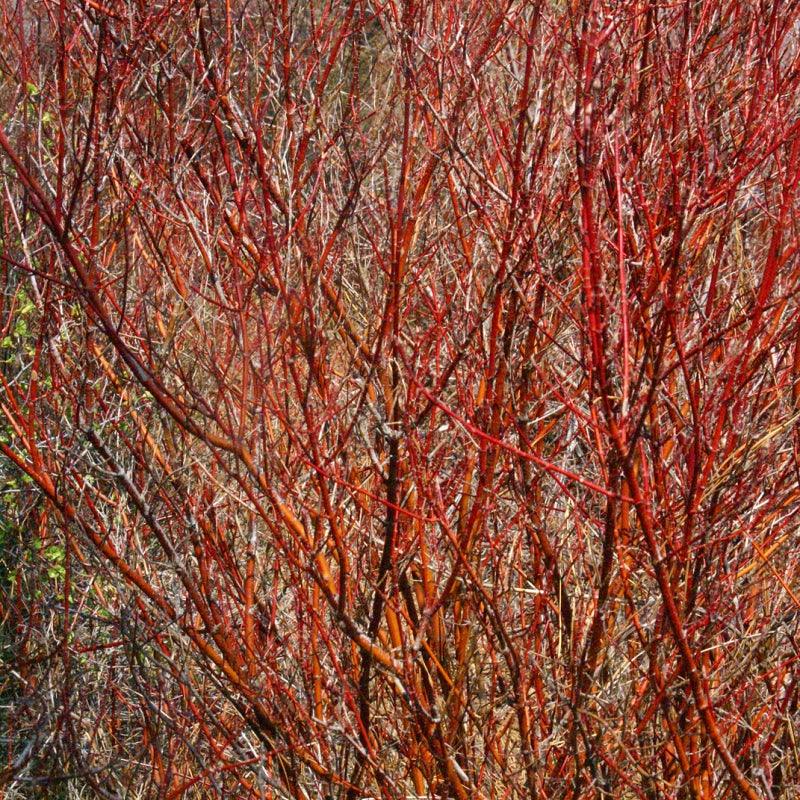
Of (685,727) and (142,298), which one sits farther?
(142,298)

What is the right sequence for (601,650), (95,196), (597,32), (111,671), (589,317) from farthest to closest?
(111,671) < (601,650) < (95,196) < (597,32) < (589,317)

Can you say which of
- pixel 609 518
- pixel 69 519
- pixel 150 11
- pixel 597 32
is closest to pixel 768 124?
pixel 597 32

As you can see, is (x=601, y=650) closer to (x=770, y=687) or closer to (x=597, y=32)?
(x=770, y=687)

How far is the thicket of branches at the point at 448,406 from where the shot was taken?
3148 mm

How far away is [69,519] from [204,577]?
0.49 meters

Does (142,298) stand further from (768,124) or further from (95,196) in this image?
(768,124)

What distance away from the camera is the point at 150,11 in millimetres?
3709

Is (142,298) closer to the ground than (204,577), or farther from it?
farther from it

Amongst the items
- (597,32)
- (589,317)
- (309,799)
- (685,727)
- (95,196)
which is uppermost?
(597,32)

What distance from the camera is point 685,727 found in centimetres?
342

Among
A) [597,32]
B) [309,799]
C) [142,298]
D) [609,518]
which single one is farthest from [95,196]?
[309,799]

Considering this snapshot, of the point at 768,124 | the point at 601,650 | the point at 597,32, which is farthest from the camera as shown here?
the point at 601,650

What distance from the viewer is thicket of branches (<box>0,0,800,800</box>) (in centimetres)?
315

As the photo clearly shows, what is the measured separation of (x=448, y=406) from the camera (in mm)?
3680
